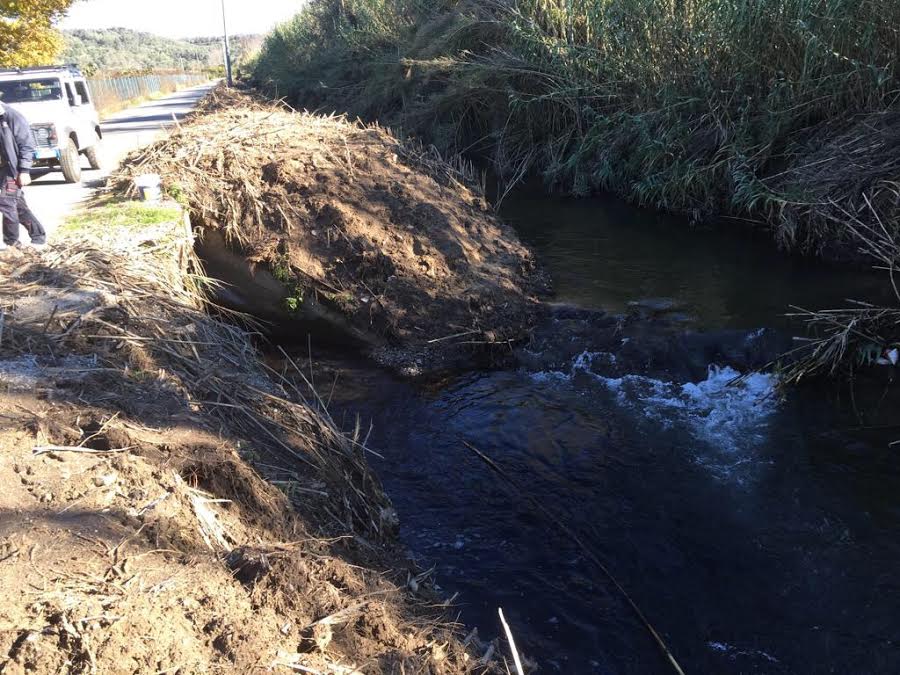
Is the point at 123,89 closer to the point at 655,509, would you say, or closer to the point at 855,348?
the point at 855,348

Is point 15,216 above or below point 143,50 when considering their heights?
below

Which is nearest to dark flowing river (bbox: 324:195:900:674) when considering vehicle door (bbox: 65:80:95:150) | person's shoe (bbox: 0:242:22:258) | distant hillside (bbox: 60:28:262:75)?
person's shoe (bbox: 0:242:22:258)

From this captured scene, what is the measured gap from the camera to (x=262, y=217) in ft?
27.6

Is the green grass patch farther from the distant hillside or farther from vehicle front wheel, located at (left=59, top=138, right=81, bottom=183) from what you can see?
the distant hillside

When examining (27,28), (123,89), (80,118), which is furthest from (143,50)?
(80,118)

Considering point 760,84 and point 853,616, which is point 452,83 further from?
point 853,616

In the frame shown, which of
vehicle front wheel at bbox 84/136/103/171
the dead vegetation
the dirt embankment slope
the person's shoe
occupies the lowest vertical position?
the dead vegetation

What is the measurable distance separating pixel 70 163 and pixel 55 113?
5.48 ft

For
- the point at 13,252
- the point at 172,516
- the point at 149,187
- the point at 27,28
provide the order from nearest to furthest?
the point at 172,516 → the point at 13,252 → the point at 149,187 → the point at 27,28

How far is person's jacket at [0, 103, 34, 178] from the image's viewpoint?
7.37 metres

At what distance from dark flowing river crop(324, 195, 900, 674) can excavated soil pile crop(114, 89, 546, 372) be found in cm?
88

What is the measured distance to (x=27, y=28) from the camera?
22.8 m

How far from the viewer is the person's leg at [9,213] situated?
24.5 ft

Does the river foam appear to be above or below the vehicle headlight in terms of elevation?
below
